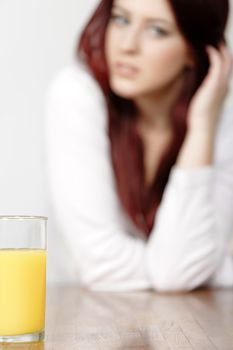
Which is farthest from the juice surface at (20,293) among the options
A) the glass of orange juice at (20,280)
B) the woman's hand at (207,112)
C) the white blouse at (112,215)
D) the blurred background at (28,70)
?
the blurred background at (28,70)

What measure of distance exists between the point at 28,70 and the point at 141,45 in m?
0.63

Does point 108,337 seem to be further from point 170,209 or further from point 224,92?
point 224,92

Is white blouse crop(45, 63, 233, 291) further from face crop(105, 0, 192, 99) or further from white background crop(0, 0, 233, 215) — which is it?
white background crop(0, 0, 233, 215)

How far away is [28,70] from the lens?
8.76ft

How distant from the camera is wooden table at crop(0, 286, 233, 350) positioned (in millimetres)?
893

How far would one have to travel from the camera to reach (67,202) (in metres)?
1.97

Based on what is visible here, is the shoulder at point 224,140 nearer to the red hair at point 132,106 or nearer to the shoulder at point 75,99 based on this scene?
the red hair at point 132,106

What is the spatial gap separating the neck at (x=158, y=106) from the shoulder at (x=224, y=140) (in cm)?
18

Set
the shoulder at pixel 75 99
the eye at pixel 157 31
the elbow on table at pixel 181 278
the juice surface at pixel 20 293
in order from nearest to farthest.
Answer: the juice surface at pixel 20 293 → the elbow on table at pixel 181 278 → the shoulder at pixel 75 99 → the eye at pixel 157 31

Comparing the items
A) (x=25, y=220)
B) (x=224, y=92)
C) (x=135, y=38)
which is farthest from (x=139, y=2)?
(x=25, y=220)

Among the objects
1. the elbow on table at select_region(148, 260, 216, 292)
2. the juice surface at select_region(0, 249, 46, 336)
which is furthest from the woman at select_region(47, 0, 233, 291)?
the juice surface at select_region(0, 249, 46, 336)

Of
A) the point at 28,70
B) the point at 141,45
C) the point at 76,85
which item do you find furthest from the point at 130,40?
the point at 28,70

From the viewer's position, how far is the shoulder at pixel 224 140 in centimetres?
217

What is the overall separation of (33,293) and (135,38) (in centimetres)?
137
